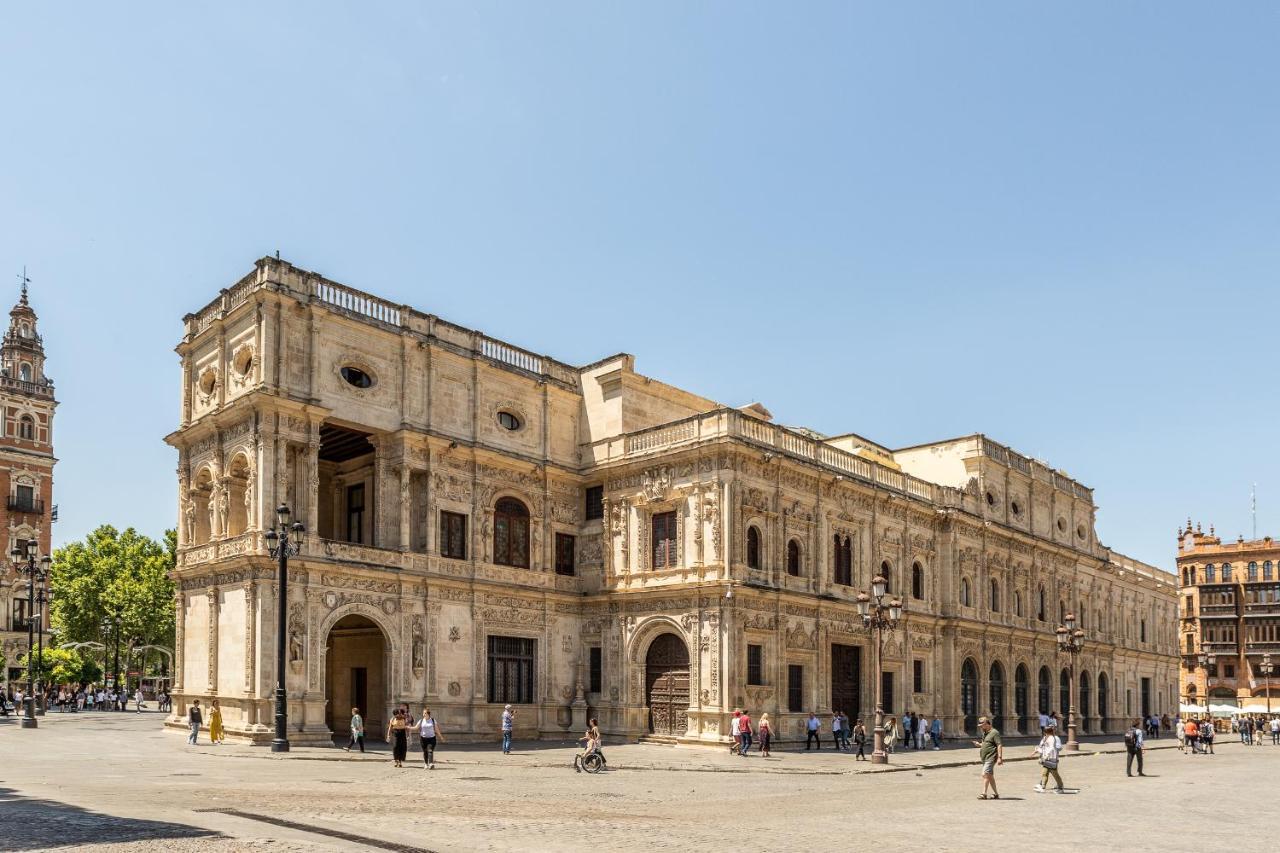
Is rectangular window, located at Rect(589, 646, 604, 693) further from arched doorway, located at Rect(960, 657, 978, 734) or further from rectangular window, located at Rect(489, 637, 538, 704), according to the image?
arched doorway, located at Rect(960, 657, 978, 734)

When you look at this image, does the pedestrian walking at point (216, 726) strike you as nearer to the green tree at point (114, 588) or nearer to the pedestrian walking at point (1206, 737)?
the pedestrian walking at point (1206, 737)

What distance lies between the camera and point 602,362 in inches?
1644

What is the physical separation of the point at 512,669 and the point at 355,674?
16.9 feet

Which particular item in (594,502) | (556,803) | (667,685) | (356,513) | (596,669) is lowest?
(667,685)

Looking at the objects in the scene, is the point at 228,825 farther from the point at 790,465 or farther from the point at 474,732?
A: the point at 790,465

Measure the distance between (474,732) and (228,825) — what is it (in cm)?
2229

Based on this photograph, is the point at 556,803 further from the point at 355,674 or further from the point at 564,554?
the point at 564,554

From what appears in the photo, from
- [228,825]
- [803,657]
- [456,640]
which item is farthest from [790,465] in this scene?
[228,825]

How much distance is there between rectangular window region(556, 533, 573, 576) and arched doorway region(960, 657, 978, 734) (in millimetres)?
17590

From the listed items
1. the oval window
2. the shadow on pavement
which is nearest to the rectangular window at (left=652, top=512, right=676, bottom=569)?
the oval window

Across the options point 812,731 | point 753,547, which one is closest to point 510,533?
point 753,547

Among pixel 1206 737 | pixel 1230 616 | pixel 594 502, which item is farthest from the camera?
pixel 1230 616

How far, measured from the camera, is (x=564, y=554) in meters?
40.8

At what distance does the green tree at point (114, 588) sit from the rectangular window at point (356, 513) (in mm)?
34262
